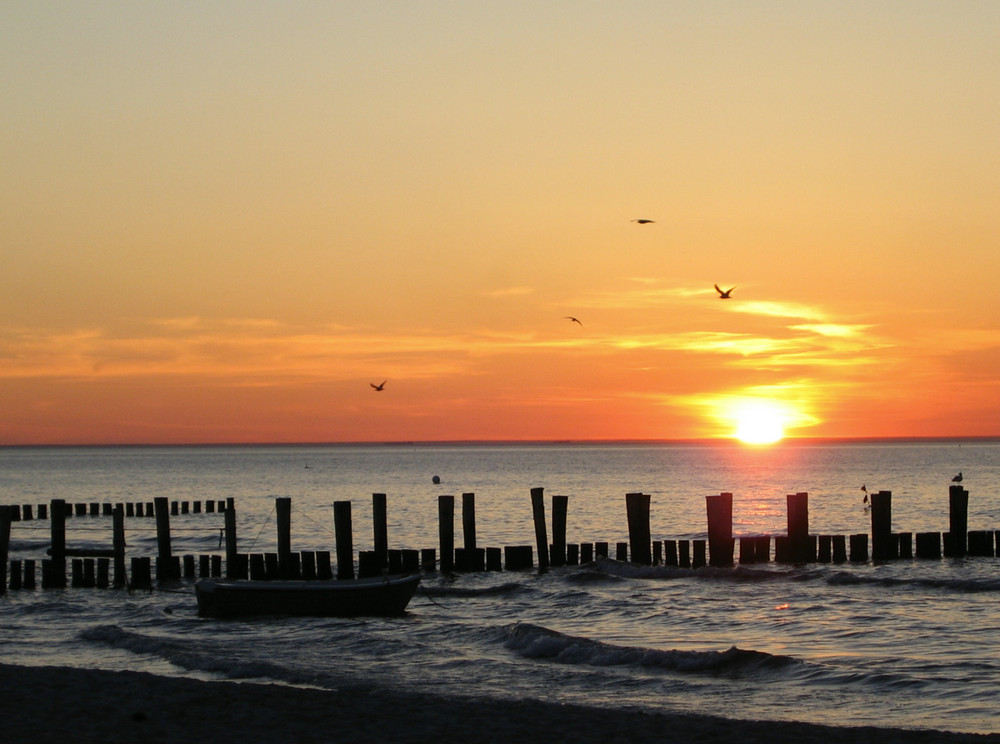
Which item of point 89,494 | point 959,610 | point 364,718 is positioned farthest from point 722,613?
point 89,494

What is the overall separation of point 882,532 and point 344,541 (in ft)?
44.6

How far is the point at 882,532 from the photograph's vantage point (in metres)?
29.8

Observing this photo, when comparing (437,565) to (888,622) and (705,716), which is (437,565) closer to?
(888,622)

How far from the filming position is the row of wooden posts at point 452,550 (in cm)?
2602

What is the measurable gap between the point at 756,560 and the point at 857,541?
2.75m

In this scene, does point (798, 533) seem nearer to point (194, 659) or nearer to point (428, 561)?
point (428, 561)

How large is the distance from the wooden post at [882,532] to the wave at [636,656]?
12.7 m

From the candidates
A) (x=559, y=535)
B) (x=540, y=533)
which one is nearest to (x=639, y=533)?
(x=559, y=535)

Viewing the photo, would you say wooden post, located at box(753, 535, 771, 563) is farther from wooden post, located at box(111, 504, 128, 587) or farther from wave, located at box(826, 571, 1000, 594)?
wooden post, located at box(111, 504, 128, 587)

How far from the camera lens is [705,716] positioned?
13.9 metres

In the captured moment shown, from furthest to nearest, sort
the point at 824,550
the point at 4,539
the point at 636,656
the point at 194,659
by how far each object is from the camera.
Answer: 1. the point at 824,550
2. the point at 4,539
3. the point at 636,656
4. the point at 194,659

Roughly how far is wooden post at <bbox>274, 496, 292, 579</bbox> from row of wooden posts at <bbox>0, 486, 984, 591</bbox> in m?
0.02

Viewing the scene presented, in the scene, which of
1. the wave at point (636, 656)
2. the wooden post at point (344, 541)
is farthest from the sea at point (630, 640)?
the wooden post at point (344, 541)

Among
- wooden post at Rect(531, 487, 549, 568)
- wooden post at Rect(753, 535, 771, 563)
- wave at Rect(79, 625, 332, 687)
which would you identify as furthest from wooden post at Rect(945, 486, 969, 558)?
wave at Rect(79, 625, 332, 687)
